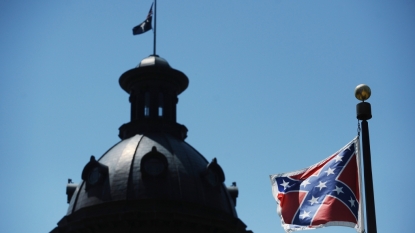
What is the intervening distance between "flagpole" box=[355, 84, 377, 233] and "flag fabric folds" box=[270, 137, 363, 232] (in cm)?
137

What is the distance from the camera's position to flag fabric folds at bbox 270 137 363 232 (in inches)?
758

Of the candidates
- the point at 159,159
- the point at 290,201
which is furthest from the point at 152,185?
the point at 290,201

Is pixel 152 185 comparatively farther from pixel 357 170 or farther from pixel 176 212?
pixel 357 170

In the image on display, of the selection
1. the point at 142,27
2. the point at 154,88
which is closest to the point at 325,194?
the point at 154,88

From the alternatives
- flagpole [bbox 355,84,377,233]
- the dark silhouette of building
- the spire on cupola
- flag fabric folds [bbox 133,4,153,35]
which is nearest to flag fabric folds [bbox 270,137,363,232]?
flagpole [bbox 355,84,377,233]

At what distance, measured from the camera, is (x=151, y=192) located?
4834 cm

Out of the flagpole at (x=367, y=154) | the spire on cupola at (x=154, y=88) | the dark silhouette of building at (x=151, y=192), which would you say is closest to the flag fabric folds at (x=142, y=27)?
the spire on cupola at (x=154, y=88)

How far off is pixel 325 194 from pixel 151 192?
29196mm

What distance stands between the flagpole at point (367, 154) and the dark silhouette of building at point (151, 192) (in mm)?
30120

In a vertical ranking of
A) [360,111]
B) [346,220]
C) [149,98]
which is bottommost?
[346,220]

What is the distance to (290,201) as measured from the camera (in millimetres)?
20547

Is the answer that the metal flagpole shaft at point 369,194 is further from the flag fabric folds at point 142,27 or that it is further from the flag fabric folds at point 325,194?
the flag fabric folds at point 142,27

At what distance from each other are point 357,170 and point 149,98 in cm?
3866

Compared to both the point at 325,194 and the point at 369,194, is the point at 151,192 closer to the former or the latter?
the point at 325,194
